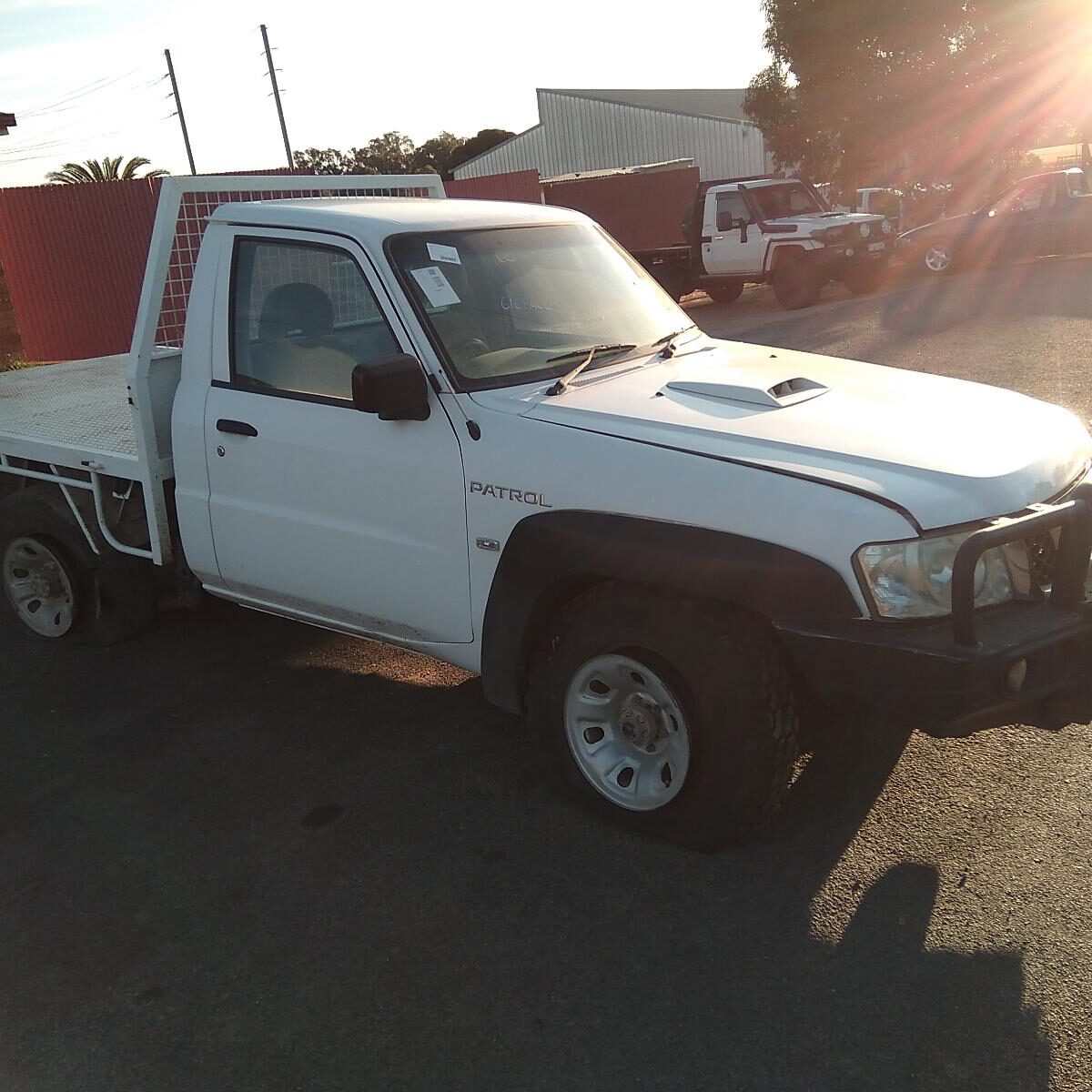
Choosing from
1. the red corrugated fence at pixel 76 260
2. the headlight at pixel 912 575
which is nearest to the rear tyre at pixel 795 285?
the red corrugated fence at pixel 76 260

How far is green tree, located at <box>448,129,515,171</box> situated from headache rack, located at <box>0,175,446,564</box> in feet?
165

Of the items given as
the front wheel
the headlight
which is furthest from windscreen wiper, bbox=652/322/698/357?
the front wheel

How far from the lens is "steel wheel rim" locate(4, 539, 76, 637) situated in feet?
17.7

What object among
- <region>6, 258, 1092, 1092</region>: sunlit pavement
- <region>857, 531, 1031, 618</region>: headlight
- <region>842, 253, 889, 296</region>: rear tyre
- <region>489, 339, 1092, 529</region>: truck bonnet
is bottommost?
<region>842, 253, 889, 296</region>: rear tyre

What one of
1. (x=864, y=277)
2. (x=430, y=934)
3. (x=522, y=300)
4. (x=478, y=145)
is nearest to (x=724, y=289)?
(x=864, y=277)

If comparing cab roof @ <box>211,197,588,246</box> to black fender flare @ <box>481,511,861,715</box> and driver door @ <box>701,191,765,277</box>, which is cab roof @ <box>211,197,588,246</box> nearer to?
black fender flare @ <box>481,511,861,715</box>

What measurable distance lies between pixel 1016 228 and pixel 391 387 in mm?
18668

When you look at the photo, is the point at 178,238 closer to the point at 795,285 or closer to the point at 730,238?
the point at 795,285

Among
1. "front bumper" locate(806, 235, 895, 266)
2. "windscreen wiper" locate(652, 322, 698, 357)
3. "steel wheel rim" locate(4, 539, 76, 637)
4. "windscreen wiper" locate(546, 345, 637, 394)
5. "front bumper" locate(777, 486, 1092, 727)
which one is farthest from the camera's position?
"front bumper" locate(806, 235, 895, 266)

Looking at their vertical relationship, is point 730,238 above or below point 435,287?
below

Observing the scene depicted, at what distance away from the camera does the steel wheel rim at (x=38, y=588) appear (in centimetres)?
539

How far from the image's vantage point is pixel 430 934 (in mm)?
3201

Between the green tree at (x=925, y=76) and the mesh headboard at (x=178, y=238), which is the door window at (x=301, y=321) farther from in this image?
the green tree at (x=925, y=76)

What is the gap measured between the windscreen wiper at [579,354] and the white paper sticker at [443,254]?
1.71ft
